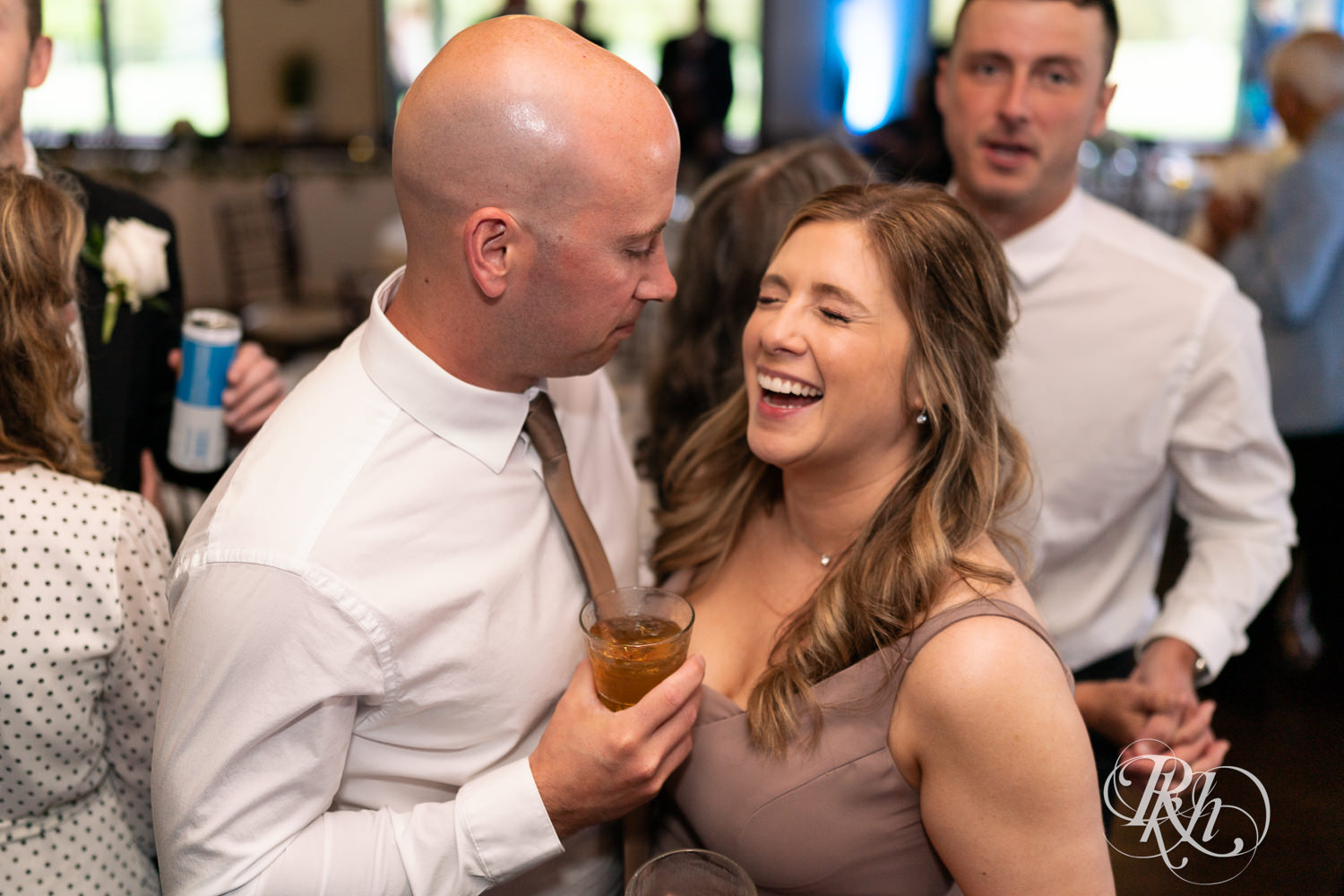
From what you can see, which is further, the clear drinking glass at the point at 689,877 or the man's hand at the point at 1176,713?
the man's hand at the point at 1176,713

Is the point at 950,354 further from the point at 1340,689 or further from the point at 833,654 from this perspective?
the point at 1340,689

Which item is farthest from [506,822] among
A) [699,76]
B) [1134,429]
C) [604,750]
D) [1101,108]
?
[699,76]

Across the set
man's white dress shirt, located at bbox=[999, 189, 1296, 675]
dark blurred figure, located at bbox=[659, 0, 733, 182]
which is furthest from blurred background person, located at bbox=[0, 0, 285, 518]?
dark blurred figure, located at bbox=[659, 0, 733, 182]

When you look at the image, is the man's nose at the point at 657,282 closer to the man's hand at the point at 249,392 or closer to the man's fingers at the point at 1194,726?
the man's hand at the point at 249,392

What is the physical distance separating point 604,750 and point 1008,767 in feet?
1.66

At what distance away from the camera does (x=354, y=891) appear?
137 cm

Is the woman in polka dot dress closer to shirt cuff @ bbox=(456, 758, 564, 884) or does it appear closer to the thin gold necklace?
shirt cuff @ bbox=(456, 758, 564, 884)

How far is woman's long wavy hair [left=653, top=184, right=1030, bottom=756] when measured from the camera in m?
1.52

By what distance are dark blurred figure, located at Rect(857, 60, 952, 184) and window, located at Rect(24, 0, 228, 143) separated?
7064mm

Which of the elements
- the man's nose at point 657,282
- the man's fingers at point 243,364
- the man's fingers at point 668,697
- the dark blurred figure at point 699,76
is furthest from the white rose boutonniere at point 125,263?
the dark blurred figure at point 699,76

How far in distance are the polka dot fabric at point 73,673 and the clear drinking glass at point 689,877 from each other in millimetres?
825

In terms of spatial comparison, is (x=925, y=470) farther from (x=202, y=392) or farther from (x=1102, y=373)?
(x=202, y=392)

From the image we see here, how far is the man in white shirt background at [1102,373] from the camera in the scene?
82.8 inches

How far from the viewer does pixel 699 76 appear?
331 inches
